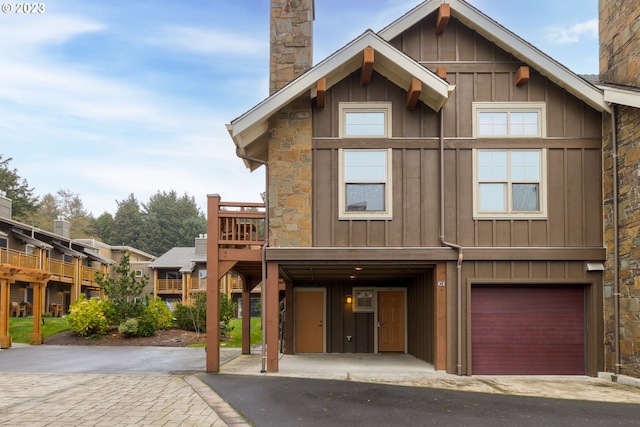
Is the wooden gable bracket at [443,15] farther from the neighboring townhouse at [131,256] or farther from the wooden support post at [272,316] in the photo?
the neighboring townhouse at [131,256]

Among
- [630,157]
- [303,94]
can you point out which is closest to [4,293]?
[303,94]

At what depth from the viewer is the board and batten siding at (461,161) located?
11.9 m

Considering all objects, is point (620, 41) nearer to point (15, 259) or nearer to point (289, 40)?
point (289, 40)

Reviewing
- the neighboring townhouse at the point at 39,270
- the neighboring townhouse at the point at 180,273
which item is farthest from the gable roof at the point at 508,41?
the neighboring townhouse at the point at 180,273

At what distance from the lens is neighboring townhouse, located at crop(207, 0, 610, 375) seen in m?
11.8

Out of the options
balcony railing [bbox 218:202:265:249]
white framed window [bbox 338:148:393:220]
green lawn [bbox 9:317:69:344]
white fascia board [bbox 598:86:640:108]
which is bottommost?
green lawn [bbox 9:317:69:344]

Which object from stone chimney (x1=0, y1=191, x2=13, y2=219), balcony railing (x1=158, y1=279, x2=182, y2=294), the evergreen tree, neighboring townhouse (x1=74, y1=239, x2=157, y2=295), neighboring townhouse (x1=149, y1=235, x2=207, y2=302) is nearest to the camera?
stone chimney (x1=0, y1=191, x2=13, y2=219)

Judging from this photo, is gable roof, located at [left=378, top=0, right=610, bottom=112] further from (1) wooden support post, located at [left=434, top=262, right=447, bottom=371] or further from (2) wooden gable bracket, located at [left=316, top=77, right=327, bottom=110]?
(1) wooden support post, located at [left=434, top=262, right=447, bottom=371]

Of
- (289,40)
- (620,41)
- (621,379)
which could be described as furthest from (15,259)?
(620,41)

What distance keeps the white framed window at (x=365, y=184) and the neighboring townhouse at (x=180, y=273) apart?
27.4 meters

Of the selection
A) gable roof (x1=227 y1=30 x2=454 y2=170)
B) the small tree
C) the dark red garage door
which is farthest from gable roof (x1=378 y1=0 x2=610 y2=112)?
the small tree

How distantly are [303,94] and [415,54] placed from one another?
2657 mm

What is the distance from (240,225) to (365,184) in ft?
9.19

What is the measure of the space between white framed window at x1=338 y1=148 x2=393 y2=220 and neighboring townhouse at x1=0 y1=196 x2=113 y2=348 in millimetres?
13566
